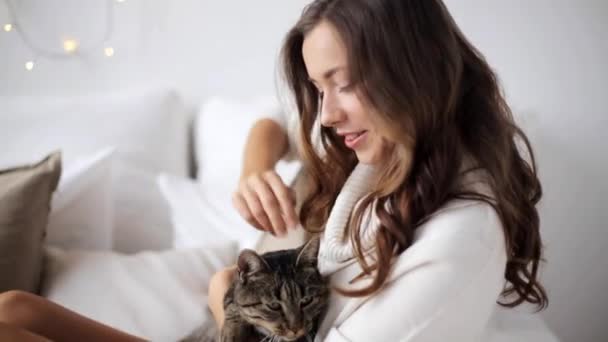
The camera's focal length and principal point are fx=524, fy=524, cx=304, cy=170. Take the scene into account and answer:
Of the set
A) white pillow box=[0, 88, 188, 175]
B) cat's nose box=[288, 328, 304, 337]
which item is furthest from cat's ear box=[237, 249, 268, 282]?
white pillow box=[0, 88, 188, 175]

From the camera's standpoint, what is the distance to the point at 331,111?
2.65ft

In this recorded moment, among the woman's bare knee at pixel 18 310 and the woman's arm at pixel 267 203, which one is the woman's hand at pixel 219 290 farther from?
the woman's bare knee at pixel 18 310

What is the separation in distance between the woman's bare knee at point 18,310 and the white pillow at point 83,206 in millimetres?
473

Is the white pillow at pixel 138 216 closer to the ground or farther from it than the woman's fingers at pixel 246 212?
closer to the ground

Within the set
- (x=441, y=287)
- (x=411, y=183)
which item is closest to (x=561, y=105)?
(x=411, y=183)

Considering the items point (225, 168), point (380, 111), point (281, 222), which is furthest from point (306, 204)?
point (225, 168)

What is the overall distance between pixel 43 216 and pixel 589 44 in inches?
53.9

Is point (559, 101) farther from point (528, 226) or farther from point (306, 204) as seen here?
point (306, 204)

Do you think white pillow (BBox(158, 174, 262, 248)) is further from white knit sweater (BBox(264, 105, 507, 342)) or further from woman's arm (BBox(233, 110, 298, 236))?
white knit sweater (BBox(264, 105, 507, 342))

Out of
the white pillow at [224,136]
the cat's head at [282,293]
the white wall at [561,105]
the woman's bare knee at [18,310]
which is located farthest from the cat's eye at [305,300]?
the white wall at [561,105]

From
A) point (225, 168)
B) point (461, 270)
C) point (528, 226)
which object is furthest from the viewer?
point (225, 168)

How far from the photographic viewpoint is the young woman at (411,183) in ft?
2.40

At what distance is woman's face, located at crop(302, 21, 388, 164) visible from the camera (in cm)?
77

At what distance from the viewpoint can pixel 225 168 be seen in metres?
1.55
